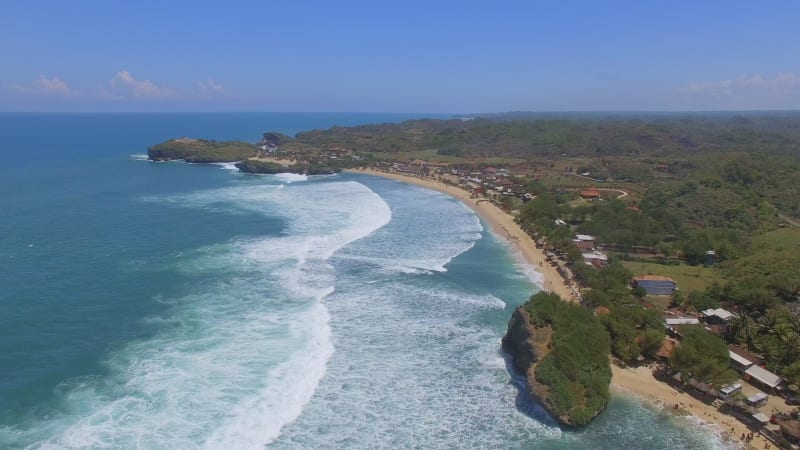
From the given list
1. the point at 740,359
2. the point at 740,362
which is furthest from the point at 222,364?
the point at 740,359

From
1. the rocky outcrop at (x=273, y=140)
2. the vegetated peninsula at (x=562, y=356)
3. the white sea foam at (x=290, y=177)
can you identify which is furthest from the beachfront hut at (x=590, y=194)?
the rocky outcrop at (x=273, y=140)

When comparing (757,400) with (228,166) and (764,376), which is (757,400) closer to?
(764,376)

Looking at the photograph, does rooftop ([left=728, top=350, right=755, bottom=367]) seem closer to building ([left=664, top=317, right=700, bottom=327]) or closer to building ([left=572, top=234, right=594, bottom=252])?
building ([left=664, top=317, right=700, bottom=327])

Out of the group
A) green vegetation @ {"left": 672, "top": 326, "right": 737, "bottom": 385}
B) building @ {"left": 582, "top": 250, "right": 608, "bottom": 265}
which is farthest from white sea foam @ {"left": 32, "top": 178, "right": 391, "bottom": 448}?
building @ {"left": 582, "top": 250, "right": 608, "bottom": 265}

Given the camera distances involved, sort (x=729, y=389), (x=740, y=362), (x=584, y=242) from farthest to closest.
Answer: (x=584, y=242), (x=740, y=362), (x=729, y=389)

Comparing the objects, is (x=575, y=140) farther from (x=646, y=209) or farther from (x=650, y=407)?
(x=650, y=407)
